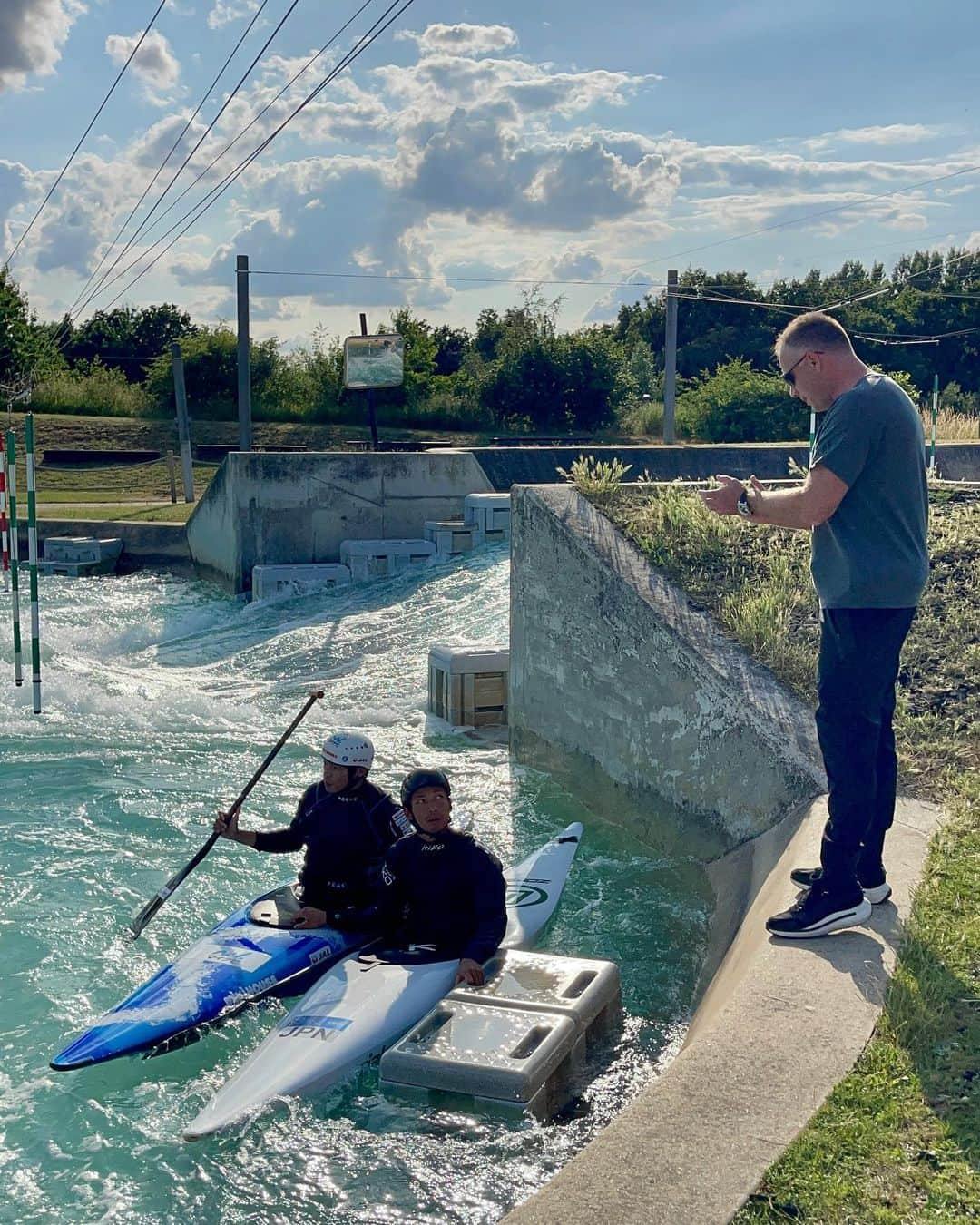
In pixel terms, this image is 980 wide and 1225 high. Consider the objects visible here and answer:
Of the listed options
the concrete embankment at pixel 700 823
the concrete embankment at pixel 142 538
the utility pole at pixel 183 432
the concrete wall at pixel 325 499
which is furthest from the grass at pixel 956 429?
the concrete embankment at pixel 700 823

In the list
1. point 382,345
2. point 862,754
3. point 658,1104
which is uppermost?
point 382,345

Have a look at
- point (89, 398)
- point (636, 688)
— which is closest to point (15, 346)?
point (89, 398)

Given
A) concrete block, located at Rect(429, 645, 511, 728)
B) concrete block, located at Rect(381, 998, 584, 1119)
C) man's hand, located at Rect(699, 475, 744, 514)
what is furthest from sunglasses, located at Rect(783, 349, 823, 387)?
concrete block, located at Rect(429, 645, 511, 728)

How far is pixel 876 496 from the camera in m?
4.22

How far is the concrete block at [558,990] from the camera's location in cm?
447

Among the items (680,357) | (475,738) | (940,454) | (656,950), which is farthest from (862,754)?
(680,357)

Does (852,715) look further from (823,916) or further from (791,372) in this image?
(791,372)

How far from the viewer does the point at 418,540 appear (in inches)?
679

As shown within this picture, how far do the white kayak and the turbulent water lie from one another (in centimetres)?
9

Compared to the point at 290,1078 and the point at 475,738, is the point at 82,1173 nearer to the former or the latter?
the point at 290,1078

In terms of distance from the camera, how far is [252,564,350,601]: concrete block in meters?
16.9

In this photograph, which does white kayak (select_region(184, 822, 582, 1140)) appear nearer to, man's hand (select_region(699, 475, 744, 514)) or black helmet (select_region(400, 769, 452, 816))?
black helmet (select_region(400, 769, 452, 816))

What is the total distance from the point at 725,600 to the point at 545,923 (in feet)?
8.42

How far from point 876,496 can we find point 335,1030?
8.80 feet
